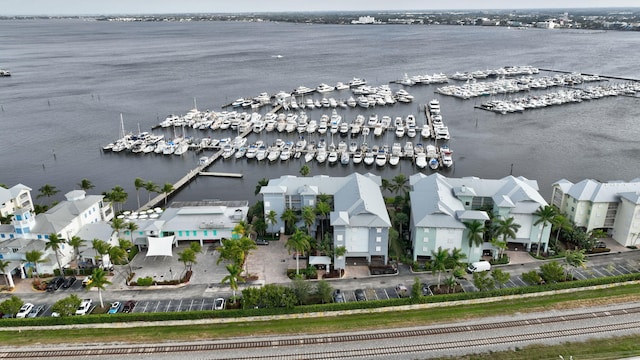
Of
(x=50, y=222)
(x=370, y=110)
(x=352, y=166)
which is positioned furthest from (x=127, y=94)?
(x=50, y=222)

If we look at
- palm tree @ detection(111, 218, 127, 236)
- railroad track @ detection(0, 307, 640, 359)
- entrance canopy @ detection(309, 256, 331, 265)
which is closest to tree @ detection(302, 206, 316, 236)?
entrance canopy @ detection(309, 256, 331, 265)

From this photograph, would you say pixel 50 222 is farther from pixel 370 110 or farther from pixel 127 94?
pixel 127 94

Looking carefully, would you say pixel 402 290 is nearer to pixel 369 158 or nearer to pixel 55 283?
pixel 55 283

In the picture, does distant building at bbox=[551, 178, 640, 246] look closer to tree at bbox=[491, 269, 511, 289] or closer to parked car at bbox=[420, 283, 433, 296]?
tree at bbox=[491, 269, 511, 289]

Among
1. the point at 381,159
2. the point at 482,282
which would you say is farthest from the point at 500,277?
the point at 381,159

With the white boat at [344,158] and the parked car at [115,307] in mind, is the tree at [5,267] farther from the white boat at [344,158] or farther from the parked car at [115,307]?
the white boat at [344,158]

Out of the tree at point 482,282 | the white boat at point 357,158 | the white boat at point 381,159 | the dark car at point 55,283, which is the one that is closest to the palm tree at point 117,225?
the dark car at point 55,283
